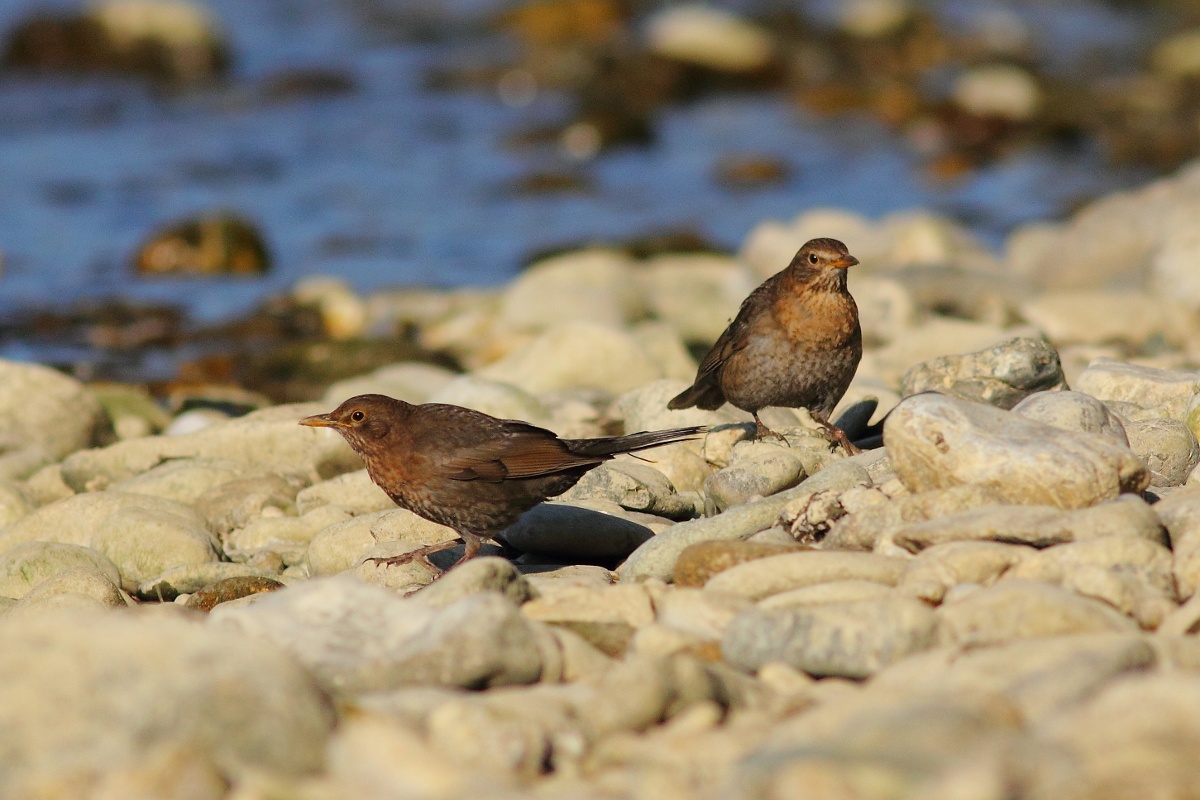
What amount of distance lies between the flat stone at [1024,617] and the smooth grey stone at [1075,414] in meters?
1.38

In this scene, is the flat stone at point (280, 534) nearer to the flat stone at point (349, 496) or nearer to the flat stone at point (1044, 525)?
the flat stone at point (349, 496)

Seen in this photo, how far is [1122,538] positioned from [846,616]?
3.83 ft

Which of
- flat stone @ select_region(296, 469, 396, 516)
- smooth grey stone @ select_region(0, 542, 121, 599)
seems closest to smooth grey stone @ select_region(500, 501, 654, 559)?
flat stone @ select_region(296, 469, 396, 516)

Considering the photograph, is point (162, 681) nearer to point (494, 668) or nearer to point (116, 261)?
point (494, 668)

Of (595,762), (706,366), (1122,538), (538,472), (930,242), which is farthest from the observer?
(930,242)

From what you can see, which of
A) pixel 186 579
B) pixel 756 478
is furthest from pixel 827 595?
pixel 186 579

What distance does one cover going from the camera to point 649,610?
5387mm

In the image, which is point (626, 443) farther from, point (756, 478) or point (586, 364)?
point (586, 364)

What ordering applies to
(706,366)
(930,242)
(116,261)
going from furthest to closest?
1. (116,261)
2. (930,242)
3. (706,366)

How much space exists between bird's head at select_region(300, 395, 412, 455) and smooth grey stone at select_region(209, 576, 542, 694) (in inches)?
74.7

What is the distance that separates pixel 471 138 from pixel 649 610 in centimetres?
1857

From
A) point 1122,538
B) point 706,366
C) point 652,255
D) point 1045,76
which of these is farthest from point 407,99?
point 1122,538

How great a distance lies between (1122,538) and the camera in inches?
208

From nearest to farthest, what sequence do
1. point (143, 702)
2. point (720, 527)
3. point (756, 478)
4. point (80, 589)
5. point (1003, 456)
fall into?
point (143, 702)
point (1003, 456)
point (720, 527)
point (80, 589)
point (756, 478)
